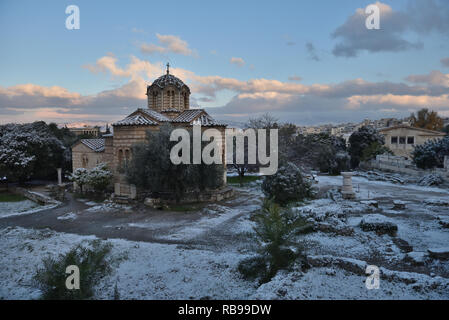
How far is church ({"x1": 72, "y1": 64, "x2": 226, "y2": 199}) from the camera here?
15867 mm

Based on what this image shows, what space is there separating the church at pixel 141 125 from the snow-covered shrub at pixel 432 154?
15.7m

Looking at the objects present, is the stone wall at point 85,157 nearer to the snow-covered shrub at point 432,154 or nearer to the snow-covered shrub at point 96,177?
the snow-covered shrub at point 96,177

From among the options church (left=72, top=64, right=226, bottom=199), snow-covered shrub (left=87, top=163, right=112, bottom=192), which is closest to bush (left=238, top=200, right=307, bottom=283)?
church (left=72, top=64, right=226, bottom=199)

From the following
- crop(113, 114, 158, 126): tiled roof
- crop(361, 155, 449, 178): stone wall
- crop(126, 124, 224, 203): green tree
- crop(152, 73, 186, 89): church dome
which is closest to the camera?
crop(126, 124, 224, 203): green tree

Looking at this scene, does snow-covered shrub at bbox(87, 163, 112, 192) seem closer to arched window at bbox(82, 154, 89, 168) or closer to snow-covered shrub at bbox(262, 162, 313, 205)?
arched window at bbox(82, 154, 89, 168)

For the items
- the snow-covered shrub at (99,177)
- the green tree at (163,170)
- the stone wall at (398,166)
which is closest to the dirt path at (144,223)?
the green tree at (163,170)

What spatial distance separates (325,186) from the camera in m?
18.9

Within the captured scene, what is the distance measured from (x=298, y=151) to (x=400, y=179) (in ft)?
42.6

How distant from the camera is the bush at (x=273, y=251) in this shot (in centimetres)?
610

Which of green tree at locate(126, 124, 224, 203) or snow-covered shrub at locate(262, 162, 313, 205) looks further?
snow-covered shrub at locate(262, 162, 313, 205)

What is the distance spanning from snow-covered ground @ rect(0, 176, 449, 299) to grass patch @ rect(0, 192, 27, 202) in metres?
7.74

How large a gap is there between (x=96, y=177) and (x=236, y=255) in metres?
11.6
